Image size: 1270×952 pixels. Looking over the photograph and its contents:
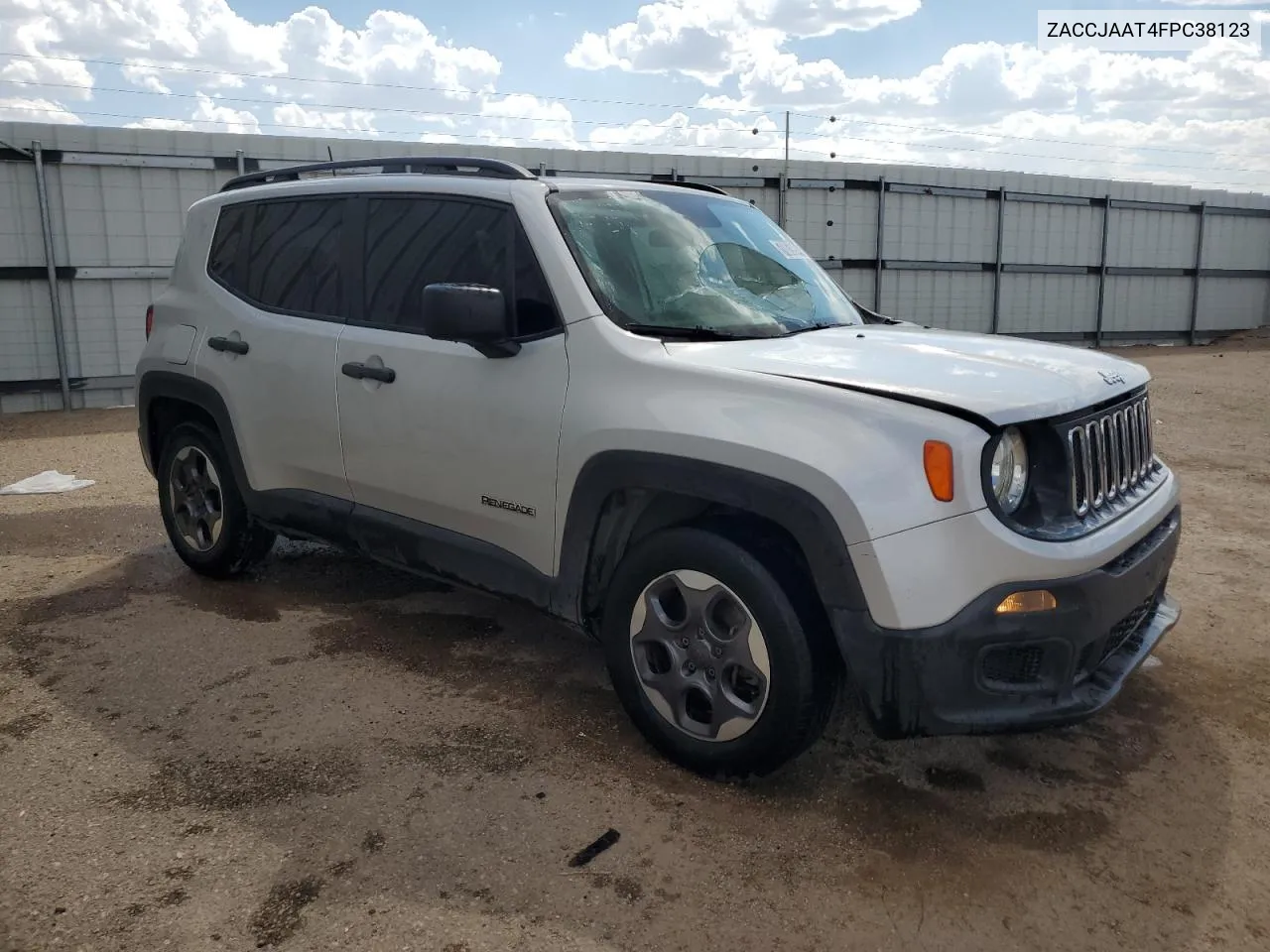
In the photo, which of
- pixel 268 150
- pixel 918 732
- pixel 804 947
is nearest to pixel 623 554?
pixel 918 732

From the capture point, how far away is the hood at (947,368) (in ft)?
9.11

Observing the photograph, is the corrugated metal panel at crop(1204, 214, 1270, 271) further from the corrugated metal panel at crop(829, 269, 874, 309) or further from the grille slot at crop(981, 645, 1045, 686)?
the grille slot at crop(981, 645, 1045, 686)

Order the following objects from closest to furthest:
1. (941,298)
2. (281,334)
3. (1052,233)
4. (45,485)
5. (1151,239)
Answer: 1. (281,334)
2. (45,485)
3. (941,298)
4. (1052,233)
5. (1151,239)

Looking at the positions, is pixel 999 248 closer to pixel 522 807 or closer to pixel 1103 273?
pixel 1103 273

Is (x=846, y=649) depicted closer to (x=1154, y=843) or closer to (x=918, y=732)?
(x=918, y=732)

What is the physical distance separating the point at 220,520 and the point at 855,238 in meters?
14.1

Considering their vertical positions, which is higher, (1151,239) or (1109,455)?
(1151,239)

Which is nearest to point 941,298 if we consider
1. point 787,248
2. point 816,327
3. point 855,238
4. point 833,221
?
point 855,238

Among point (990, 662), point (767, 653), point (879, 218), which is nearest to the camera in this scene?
point (990, 662)

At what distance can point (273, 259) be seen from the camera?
462cm

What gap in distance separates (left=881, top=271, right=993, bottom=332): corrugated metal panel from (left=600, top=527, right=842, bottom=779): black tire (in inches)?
595

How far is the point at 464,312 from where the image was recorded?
10.8ft

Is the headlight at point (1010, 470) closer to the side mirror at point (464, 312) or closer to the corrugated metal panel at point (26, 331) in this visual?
the side mirror at point (464, 312)

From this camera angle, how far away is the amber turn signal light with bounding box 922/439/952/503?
2.63m
